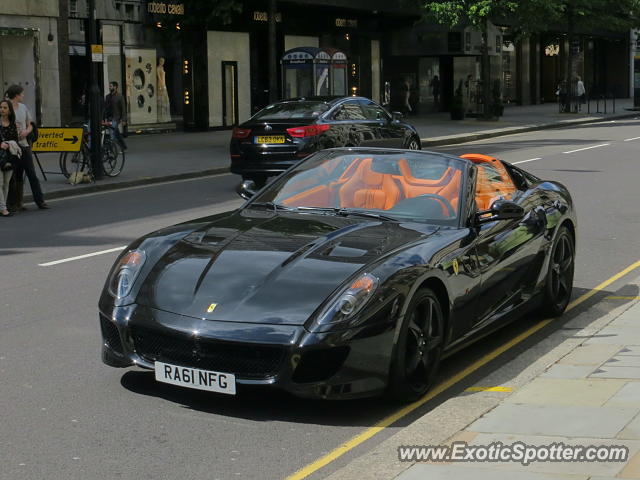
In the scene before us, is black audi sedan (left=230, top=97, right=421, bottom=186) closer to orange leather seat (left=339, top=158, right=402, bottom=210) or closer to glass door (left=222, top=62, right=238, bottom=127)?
orange leather seat (left=339, top=158, right=402, bottom=210)

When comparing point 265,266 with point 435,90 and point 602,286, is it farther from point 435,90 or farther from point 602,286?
point 435,90

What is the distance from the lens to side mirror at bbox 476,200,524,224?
23.7 feet

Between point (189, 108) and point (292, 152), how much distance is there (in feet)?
58.6

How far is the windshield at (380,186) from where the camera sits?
291 inches

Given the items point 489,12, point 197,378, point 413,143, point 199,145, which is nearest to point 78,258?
point 197,378

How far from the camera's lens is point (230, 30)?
3822 cm

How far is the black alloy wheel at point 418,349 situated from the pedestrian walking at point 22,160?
10764 mm

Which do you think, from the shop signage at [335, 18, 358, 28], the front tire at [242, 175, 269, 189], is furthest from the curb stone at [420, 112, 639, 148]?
the front tire at [242, 175, 269, 189]

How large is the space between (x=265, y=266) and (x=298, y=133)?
13.5 m

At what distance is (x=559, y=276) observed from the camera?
28.6 feet

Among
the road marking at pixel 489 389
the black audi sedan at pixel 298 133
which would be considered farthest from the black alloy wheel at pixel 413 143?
the road marking at pixel 489 389

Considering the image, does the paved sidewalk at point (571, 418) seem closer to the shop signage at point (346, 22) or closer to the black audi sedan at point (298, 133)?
the black audi sedan at point (298, 133)

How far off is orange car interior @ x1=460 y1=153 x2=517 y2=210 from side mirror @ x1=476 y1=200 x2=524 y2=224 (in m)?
1.21

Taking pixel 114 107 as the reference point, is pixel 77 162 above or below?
below
